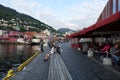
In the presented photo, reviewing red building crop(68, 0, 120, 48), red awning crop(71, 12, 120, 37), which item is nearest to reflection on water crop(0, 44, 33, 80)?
red awning crop(71, 12, 120, 37)

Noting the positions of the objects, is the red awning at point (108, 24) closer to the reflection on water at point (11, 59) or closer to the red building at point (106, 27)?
the red building at point (106, 27)

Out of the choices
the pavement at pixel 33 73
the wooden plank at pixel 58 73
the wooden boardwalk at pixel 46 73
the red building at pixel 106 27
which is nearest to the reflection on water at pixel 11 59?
the pavement at pixel 33 73

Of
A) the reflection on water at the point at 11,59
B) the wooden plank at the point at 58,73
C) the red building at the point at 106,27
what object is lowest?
the reflection on water at the point at 11,59

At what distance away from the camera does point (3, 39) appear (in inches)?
4690

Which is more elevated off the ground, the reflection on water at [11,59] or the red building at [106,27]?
the red building at [106,27]

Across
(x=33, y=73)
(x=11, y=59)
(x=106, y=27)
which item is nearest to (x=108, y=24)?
(x=106, y=27)

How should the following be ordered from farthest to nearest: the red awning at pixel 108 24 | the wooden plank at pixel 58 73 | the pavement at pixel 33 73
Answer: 1. the pavement at pixel 33 73
2. the wooden plank at pixel 58 73
3. the red awning at pixel 108 24

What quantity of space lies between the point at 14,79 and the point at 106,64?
7.36 metres

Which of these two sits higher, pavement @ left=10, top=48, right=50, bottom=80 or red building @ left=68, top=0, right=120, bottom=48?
red building @ left=68, top=0, right=120, bottom=48

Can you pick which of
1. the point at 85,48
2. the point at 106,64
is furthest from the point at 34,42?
the point at 106,64

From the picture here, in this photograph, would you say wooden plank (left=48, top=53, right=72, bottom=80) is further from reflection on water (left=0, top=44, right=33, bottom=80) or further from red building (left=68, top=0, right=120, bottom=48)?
reflection on water (left=0, top=44, right=33, bottom=80)

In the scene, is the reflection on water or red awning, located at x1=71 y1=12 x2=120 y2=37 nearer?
red awning, located at x1=71 y1=12 x2=120 y2=37

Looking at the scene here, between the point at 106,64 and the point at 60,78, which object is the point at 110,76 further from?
the point at 106,64

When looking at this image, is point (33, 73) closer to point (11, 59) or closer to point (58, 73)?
point (58, 73)
